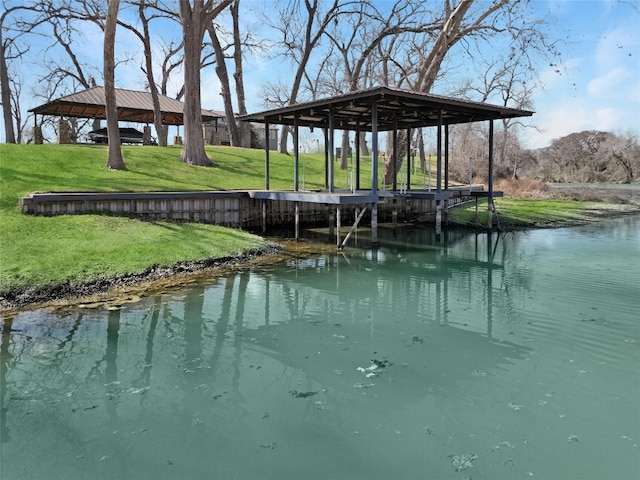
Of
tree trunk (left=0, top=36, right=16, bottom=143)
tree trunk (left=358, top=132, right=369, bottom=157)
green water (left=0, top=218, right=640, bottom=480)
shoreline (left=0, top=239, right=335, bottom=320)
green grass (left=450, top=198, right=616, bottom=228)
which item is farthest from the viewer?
tree trunk (left=358, top=132, right=369, bottom=157)

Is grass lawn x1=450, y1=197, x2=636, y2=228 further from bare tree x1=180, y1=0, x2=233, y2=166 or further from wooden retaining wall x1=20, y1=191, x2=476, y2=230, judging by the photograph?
bare tree x1=180, y1=0, x2=233, y2=166

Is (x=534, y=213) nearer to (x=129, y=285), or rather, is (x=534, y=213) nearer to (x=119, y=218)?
(x=119, y=218)

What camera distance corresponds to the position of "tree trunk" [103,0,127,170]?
1748 cm

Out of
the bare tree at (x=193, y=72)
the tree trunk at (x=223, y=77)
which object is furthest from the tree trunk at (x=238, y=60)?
the bare tree at (x=193, y=72)

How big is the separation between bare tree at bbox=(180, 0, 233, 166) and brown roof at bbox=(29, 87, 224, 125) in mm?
8190

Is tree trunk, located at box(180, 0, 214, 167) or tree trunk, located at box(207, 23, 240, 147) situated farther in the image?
tree trunk, located at box(207, 23, 240, 147)

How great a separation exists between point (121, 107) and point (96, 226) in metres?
18.5

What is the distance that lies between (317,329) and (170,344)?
6.72 feet

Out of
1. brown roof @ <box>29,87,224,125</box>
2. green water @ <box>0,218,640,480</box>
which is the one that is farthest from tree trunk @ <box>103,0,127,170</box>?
green water @ <box>0,218,640,480</box>

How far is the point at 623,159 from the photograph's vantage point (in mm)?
57469

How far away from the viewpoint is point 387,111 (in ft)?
56.5

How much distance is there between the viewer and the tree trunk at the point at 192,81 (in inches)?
820

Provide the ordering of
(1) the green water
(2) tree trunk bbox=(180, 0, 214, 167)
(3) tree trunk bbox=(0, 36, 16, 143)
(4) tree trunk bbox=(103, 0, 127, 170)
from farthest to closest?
1. (3) tree trunk bbox=(0, 36, 16, 143)
2. (2) tree trunk bbox=(180, 0, 214, 167)
3. (4) tree trunk bbox=(103, 0, 127, 170)
4. (1) the green water

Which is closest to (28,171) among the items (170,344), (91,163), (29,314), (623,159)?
(91,163)
